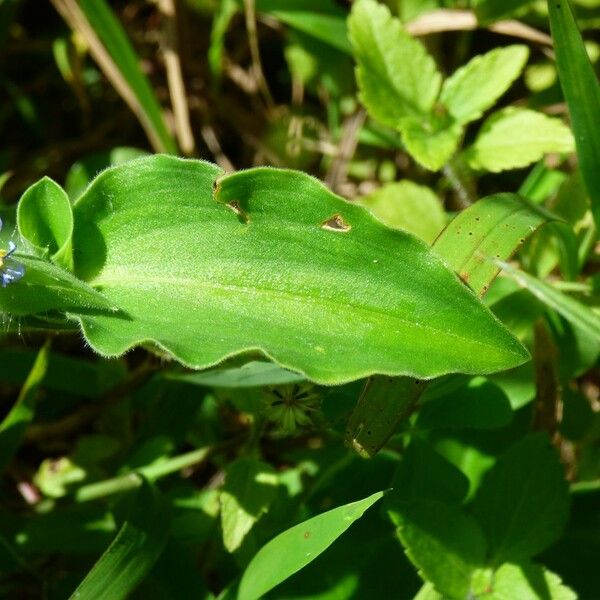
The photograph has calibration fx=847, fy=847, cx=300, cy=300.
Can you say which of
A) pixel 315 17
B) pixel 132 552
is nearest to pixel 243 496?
pixel 132 552

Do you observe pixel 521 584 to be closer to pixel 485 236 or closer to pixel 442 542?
pixel 442 542

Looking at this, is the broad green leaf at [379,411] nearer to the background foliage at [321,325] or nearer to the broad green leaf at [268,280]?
the background foliage at [321,325]

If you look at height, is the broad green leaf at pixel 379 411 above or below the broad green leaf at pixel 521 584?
above

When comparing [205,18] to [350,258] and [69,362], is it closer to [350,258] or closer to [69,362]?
[69,362]

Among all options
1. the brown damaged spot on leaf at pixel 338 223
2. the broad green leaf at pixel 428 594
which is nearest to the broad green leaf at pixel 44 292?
the brown damaged spot on leaf at pixel 338 223

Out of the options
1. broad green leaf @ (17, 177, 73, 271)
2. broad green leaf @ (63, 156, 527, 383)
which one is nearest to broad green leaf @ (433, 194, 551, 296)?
broad green leaf @ (63, 156, 527, 383)

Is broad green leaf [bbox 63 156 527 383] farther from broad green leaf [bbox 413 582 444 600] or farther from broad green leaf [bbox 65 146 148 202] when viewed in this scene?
broad green leaf [bbox 65 146 148 202]

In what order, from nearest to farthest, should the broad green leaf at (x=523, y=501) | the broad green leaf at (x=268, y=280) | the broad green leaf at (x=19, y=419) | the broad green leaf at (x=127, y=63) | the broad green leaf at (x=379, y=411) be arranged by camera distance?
1. the broad green leaf at (x=268, y=280)
2. the broad green leaf at (x=379, y=411)
3. the broad green leaf at (x=523, y=501)
4. the broad green leaf at (x=19, y=419)
5. the broad green leaf at (x=127, y=63)

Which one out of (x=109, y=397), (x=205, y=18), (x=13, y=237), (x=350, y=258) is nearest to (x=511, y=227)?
(x=350, y=258)
